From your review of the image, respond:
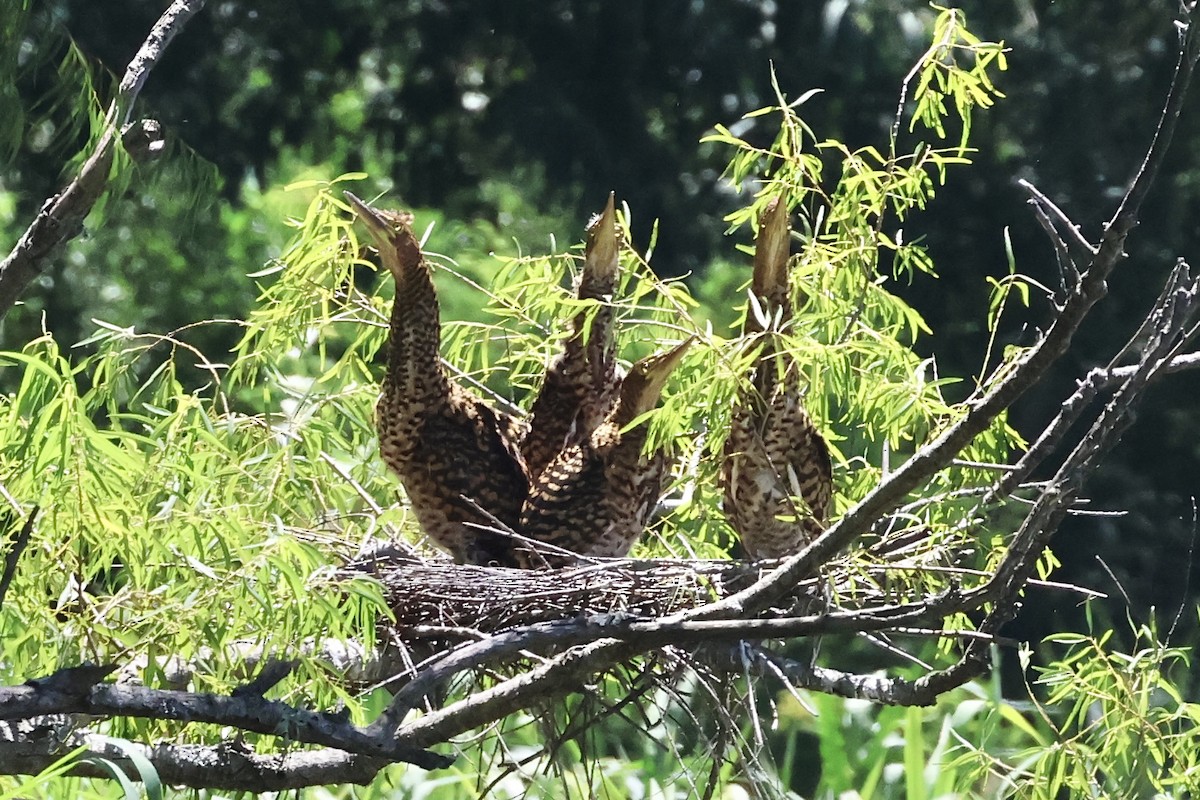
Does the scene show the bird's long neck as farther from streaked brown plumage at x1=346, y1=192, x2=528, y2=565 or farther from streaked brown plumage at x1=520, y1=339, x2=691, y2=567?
streaked brown plumage at x1=520, y1=339, x2=691, y2=567

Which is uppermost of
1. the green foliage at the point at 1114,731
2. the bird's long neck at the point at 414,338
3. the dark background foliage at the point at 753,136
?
the bird's long neck at the point at 414,338

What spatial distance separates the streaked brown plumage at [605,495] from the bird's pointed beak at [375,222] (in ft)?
1.46

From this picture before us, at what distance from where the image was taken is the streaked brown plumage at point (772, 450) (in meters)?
2.02

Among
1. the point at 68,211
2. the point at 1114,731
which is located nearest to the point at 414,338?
the point at 68,211

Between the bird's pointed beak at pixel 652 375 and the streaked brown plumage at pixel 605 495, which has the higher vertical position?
the bird's pointed beak at pixel 652 375

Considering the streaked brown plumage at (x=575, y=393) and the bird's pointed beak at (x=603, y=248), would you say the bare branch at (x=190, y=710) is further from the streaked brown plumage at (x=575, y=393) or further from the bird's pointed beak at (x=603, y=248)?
the streaked brown plumage at (x=575, y=393)

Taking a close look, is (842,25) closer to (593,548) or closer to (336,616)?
(593,548)

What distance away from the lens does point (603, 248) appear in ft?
7.56

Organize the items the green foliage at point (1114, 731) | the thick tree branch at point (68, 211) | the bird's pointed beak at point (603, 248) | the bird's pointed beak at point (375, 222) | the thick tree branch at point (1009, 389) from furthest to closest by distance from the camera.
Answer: the bird's pointed beak at point (375, 222) → the bird's pointed beak at point (603, 248) → the green foliage at point (1114, 731) → the thick tree branch at point (68, 211) → the thick tree branch at point (1009, 389)

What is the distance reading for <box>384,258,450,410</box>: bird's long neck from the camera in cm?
248

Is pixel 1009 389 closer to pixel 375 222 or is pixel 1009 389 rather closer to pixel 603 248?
pixel 603 248

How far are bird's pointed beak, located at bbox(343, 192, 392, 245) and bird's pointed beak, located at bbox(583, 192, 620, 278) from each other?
344 millimetres

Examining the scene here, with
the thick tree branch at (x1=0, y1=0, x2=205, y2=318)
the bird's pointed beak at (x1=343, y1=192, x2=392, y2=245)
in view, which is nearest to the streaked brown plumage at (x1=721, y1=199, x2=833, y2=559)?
the bird's pointed beak at (x1=343, y1=192, x2=392, y2=245)

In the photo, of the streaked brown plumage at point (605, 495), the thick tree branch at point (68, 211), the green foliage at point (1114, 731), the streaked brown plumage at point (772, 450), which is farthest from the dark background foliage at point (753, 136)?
the thick tree branch at point (68, 211)
